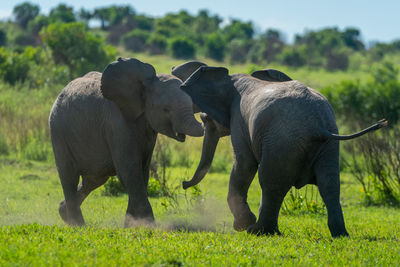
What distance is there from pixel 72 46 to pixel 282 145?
32.5 metres

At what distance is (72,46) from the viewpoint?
3803cm

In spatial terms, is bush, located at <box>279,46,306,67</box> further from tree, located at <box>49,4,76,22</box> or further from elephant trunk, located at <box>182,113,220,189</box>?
elephant trunk, located at <box>182,113,220,189</box>

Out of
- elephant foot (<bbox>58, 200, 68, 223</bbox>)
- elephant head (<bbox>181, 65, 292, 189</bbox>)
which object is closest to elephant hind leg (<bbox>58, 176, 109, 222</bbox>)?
elephant foot (<bbox>58, 200, 68, 223</bbox>)

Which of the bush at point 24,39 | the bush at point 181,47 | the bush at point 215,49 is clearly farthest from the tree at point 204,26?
the bush at point 24,39

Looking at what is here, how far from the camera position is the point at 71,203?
9195 millimetres

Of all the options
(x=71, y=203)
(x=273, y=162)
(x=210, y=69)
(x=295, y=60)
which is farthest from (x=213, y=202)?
(x=295, y=60)

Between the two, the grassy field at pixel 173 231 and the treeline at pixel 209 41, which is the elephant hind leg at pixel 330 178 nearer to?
the grassy field at pixel 173 231

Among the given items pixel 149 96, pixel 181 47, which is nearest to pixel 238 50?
pixel 181 47

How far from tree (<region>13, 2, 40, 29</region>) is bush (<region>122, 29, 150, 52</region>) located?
24606 millimetres

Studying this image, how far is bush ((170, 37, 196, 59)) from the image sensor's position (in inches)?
2874

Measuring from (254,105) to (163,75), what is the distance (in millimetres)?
1545

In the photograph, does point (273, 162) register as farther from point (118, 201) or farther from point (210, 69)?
point (118, 201)

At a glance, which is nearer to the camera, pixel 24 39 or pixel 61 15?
pixel 24 39

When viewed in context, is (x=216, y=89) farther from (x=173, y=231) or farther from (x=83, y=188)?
(x=83, y=188)
